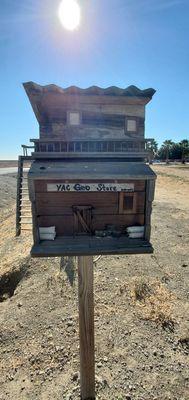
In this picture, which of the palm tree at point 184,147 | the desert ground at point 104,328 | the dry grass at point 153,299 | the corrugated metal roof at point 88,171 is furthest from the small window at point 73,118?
the palm tree at point 184,147

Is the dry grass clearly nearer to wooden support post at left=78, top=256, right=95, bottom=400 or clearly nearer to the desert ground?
the desert ground

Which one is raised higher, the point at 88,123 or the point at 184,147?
the point at 88,123

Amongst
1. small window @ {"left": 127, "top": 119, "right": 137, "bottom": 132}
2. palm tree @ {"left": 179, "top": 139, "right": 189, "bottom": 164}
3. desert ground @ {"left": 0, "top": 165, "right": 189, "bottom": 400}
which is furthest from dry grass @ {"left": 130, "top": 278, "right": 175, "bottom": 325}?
palm tree @ {"left": 179, "top": 139, "right": 189, "bottom": 164}

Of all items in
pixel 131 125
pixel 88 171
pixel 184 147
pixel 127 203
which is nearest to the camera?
pixel 88 171

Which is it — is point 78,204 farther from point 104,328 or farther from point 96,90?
point 104,328

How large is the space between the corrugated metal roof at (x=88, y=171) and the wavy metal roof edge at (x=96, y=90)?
5.94 feet

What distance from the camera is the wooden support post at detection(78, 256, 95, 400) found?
325 cm

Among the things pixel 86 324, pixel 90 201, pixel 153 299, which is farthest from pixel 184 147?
pixel 90 201

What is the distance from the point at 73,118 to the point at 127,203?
89.2 inches

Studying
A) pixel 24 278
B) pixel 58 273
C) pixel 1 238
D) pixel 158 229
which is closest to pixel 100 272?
pixel 58 273

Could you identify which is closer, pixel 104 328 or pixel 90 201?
pixel 90 201

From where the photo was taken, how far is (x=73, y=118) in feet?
14.9

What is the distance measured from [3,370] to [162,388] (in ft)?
9.28

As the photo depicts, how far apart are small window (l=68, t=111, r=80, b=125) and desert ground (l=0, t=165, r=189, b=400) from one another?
13.7 feet
